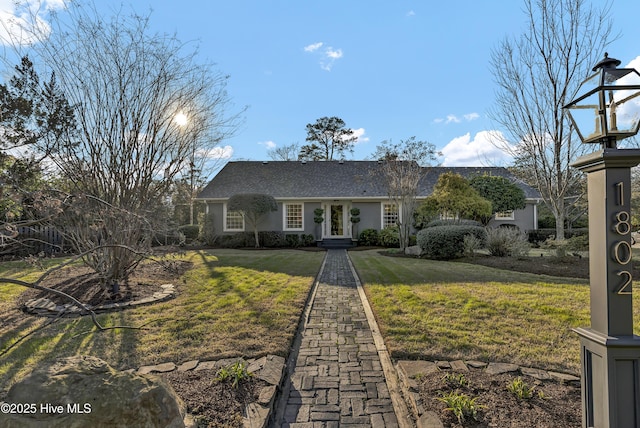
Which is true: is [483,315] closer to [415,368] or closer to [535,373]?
[535,373]

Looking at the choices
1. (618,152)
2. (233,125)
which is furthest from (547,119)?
(618,152)

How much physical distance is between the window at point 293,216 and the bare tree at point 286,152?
51.1 feet

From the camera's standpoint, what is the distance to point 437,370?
330cm

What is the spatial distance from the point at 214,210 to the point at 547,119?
1629cm

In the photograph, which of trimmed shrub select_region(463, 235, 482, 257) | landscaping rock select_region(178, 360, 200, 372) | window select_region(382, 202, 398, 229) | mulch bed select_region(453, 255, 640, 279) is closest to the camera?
landscaping rock select_region(178, 360, 200, 372)

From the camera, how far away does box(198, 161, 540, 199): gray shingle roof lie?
19.1 m

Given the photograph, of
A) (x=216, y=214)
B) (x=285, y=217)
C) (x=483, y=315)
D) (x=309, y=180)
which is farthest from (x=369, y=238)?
(x=483, y=315)

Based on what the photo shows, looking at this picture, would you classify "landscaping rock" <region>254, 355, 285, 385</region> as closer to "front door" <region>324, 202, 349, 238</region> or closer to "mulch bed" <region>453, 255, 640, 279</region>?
"mulch bed" <region>453, 255, 640, 279</region>

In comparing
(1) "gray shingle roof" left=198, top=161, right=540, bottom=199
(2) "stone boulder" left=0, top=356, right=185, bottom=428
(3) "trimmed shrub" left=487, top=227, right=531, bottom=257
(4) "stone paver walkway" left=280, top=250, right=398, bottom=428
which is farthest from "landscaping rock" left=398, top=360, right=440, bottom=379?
(1) "gray shingle roof" left=198, top=161, right=540, bottom=199

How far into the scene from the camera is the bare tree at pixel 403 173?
1402cm

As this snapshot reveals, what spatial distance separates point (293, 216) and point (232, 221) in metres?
3.53

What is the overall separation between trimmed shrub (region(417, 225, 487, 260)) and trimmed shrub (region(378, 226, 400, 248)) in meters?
4.55

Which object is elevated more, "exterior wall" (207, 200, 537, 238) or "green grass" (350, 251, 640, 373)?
"exterior wall" (207, 200, 537, 238)

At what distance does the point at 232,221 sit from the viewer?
19.1 metres
